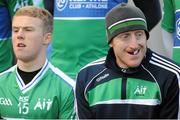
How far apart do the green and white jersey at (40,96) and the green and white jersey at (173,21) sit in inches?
28.9

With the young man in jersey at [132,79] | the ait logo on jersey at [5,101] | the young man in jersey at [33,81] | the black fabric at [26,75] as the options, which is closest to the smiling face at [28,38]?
the young man in jersey at [33,81]

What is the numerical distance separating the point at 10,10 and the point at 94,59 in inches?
36.1

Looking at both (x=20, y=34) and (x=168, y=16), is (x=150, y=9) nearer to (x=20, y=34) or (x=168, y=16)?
(x=168, y=16)

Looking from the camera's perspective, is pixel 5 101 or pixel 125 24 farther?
pixel 5 101

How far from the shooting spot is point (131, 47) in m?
3.27

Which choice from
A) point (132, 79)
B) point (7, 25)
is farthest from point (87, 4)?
point (7, 25)

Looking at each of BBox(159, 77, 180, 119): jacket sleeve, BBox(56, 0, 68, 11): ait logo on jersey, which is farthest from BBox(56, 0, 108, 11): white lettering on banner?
BBox(159, 77, 180, 119): jacket sleeve

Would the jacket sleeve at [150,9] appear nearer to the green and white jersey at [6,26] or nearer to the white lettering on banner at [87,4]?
the white lettering on banner at [87,4]

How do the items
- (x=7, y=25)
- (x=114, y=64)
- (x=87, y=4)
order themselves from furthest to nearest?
(x=7, y=25), (x=87, y=4), (x=114, y=64)

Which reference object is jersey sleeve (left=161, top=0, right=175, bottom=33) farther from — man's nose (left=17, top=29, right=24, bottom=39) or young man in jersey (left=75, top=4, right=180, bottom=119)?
man's nose (left=17, top=29, right=24, bottom=39)

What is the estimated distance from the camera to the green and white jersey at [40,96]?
3439 millimetres

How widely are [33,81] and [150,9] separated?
895mm

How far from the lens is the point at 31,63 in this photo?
3.51 m

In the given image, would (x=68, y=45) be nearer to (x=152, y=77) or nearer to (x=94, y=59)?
(x=94, y=59)
